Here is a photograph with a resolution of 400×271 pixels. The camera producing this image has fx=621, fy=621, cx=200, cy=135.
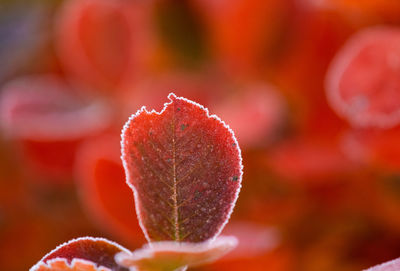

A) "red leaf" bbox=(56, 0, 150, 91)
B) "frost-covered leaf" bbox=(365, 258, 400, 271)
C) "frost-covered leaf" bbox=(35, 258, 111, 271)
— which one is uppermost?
"red leaf" bbox=(56, 0, 150, 91)

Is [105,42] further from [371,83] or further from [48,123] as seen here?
[371,83]

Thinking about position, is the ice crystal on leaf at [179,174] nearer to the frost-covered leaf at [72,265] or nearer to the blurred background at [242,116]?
the frost-covered leaf at [72,265]

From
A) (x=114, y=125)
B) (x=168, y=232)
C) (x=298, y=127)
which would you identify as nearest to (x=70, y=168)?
(x=114, y=125)

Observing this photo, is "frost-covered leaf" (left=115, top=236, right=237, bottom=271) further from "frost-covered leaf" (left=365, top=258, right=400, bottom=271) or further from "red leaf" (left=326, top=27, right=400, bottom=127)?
"red leaf" (left=326, top=27, right=400, bottom=127)

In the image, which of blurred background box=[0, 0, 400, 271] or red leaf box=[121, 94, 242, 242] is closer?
red leaf box=[121, 94, 242, 242]

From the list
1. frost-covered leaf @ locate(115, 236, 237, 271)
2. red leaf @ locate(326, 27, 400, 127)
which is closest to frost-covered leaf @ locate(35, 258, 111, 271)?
frost-covered leaf @ locate(115, 236, 237, 271)

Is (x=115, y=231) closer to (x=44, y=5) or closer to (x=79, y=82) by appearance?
(x=79, y=82)

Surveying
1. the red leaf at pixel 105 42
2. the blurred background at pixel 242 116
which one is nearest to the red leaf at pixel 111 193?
the blurred background at pixel 242 116
